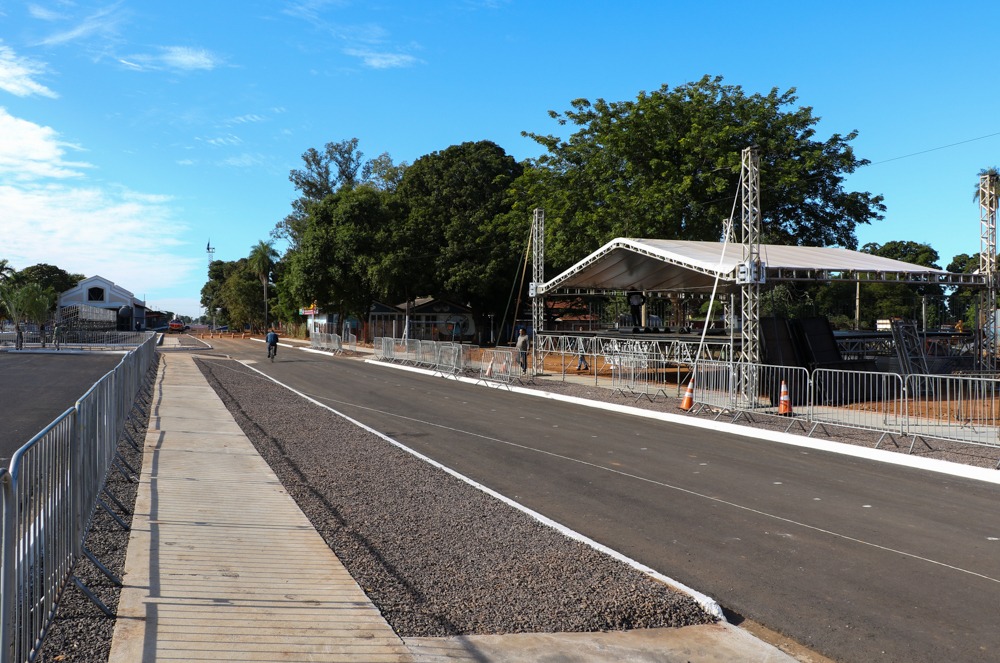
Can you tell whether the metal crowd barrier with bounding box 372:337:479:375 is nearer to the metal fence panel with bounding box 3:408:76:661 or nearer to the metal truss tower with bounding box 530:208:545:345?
the metal truss tower with bounding box 530:208:545:345

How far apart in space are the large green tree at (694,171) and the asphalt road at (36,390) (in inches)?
854

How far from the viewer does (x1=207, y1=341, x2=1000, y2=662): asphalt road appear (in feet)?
17.8

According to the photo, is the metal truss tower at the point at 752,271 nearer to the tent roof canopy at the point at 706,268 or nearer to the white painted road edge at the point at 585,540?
the tent roof canopy at the point at 706,268

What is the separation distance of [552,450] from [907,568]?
257 inches

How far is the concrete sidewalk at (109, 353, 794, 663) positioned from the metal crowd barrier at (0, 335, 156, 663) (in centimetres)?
45

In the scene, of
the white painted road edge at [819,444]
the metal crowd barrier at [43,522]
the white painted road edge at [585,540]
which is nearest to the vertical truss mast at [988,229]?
the white painted road edge at [819,444]

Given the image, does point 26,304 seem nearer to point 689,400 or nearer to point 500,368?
point 500,368

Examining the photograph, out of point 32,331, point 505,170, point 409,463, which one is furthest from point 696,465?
point 32,331

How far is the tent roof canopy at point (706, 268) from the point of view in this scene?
66.9ft

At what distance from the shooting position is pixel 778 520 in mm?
8148

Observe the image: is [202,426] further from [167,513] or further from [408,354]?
[408,354]

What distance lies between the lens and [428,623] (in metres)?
4.98

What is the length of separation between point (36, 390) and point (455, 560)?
18.2 meters

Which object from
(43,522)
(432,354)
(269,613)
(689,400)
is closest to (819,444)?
(689,400)
